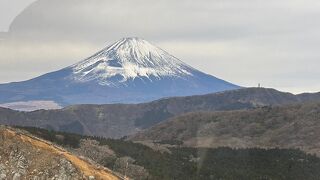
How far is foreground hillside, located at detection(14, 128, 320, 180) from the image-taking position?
2906 inches

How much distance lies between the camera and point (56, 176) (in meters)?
35.1

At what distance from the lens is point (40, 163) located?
Result: 3569cm

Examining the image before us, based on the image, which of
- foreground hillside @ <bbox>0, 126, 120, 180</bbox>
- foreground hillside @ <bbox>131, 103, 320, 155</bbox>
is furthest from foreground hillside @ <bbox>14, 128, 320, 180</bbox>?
foreground hillside @ <bbox>131, 103, 320, 155</bbox>

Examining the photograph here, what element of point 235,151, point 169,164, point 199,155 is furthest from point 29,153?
point 235,151

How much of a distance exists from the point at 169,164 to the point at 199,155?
3015cm

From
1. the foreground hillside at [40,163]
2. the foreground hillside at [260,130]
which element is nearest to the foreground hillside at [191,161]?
the foreground hillside at [40,163]

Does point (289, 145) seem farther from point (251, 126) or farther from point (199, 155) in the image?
point (199, 155)

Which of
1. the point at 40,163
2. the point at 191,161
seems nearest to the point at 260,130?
the point at 191,161

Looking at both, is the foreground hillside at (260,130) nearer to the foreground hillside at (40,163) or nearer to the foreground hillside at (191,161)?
the foreground hillside at (191,161)

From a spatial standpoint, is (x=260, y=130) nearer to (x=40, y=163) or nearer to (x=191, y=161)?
(x=191, y=161)

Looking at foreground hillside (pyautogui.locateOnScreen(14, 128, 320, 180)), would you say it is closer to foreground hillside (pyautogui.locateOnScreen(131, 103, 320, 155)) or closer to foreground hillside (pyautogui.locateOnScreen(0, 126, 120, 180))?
foreground hillside (pyautogui.locateOnScreen(0, 126, 120, 180))

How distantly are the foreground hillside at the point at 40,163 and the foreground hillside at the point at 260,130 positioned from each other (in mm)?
107958

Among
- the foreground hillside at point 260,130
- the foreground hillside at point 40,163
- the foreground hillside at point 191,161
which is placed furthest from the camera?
the foreground hillside at point 260,130

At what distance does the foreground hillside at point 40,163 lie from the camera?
3516 cm
